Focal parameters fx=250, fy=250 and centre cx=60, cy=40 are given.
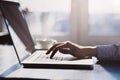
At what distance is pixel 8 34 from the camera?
3.80ft

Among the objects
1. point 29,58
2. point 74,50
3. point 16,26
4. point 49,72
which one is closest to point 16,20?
point 16,26

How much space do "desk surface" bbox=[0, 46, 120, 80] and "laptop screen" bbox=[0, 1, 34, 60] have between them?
0.21 ft

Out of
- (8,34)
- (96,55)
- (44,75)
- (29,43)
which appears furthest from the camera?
(29,43)

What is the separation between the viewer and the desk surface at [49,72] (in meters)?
0.94

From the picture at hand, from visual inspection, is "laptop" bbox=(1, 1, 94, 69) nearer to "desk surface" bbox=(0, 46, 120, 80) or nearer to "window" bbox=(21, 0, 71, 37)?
"desk surface" bbox=(0, 46, 120, 80)

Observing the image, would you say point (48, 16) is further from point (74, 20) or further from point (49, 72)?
point (49, 72)

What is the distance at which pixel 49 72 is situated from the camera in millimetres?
1002

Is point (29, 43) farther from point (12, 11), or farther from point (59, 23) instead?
point (59, 23)

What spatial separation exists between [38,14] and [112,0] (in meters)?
0.56

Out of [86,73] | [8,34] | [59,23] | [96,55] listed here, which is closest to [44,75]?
[86,73]

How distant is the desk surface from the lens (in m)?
0.94

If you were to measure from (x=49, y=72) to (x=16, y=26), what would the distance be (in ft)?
1.30

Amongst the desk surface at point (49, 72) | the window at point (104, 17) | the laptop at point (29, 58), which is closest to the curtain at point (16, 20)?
the laptop at point (29, 58)

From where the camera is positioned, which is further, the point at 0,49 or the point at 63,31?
the point at 63,31
